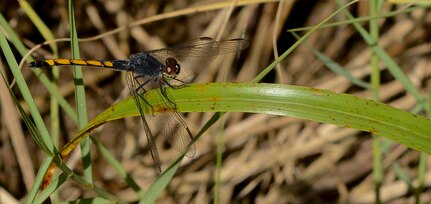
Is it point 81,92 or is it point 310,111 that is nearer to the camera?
point 310,111

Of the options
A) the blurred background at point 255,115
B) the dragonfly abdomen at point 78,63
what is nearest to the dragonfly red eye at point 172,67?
the dragonfly abdomen at point 78,63

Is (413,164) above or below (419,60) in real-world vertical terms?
below

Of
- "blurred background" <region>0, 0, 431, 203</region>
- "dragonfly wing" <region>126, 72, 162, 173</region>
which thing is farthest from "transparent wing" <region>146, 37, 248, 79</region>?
"blurred background" <region>0, 0, 431, 203</region>

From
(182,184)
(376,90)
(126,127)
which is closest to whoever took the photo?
(376,90)

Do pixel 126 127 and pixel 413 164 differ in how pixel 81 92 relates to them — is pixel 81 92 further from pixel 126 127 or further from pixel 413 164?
pixel 413 164

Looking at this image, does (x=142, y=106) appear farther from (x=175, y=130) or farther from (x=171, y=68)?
(x=171, y=68)

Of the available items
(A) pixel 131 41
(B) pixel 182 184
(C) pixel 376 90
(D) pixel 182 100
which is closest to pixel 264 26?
(A) pixel 131 41

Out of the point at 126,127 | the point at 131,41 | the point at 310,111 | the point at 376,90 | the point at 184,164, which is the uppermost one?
the point at 131,41

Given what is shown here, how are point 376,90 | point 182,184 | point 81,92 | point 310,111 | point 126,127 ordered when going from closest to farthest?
point 310,111
point 81,92
point 376,90
point 182,184
point 126,127
